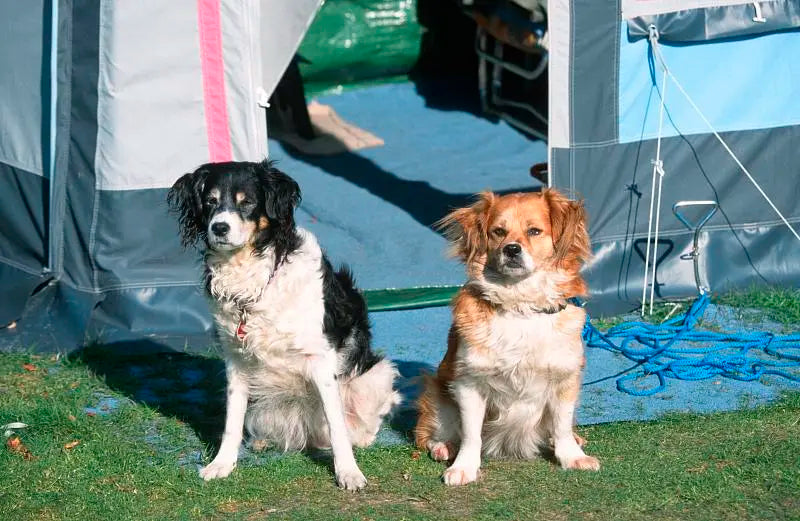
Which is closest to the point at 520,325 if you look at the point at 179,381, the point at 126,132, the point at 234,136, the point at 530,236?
the point at 530,236

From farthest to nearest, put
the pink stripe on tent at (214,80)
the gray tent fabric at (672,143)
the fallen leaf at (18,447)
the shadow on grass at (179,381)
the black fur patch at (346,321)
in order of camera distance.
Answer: the gray tent fabric at (672,143), the pink stripe on tent at (214,80), the shadow on grass at (179,381), the fallen leaf at (18,447), the black fur patch at (346,321)

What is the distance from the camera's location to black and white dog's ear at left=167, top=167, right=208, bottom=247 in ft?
13.9

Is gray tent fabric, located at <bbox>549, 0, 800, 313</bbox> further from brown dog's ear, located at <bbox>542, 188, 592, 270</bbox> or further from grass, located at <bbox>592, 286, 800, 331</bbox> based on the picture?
brown dog's ear, located at <bbox>542, 188, 592, 270</bbox>

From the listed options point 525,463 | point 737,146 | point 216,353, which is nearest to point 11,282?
point 216,353

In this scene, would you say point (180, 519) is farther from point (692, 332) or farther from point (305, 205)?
point (305, 205)

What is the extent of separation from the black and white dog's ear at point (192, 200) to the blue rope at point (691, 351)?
2.21 metres

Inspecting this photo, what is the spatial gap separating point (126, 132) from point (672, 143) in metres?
3.10

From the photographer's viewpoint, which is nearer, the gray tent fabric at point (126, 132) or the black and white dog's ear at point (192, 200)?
the black and white dog's ear at point (192, 200)

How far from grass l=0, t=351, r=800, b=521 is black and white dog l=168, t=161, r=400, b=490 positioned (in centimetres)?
19

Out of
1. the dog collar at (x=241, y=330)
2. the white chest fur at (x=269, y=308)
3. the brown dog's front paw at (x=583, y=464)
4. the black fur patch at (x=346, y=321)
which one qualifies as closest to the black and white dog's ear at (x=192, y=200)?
the white chest fur at (x=269, y=308)

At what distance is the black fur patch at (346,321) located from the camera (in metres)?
4.32

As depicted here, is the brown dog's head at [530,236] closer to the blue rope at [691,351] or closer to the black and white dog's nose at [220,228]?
the black and white dog's nose at [220,228]

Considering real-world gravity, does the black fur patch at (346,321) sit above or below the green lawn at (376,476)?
above

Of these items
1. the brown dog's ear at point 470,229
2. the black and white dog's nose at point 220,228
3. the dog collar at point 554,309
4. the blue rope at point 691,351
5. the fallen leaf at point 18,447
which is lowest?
the blue rope at point 691,351
